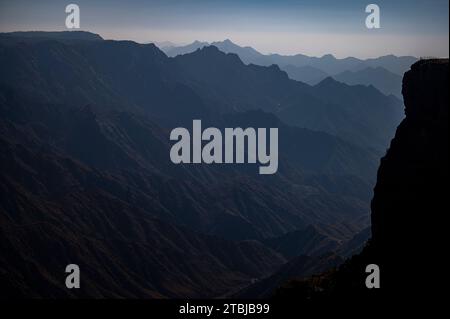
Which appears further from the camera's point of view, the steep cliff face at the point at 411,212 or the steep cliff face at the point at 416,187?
the steep cliff face at the point at 416,187

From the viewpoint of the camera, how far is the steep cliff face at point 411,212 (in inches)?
1722

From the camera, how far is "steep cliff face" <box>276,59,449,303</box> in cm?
4375

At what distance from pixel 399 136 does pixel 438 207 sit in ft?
46.8

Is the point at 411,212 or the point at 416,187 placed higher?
the point at 416,187

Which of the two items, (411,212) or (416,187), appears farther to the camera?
(416,187)

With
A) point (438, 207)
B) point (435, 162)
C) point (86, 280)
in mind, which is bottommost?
point (86, 280)

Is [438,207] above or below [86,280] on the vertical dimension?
above

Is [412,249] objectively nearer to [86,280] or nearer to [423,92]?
[423,92]

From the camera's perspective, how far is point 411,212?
50.0 m

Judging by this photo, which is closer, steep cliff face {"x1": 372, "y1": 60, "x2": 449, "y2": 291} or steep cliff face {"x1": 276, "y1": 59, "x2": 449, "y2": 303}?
steep cliff face {"x1": 276, "y1": 59, "x2": 449, "y2": 303}
